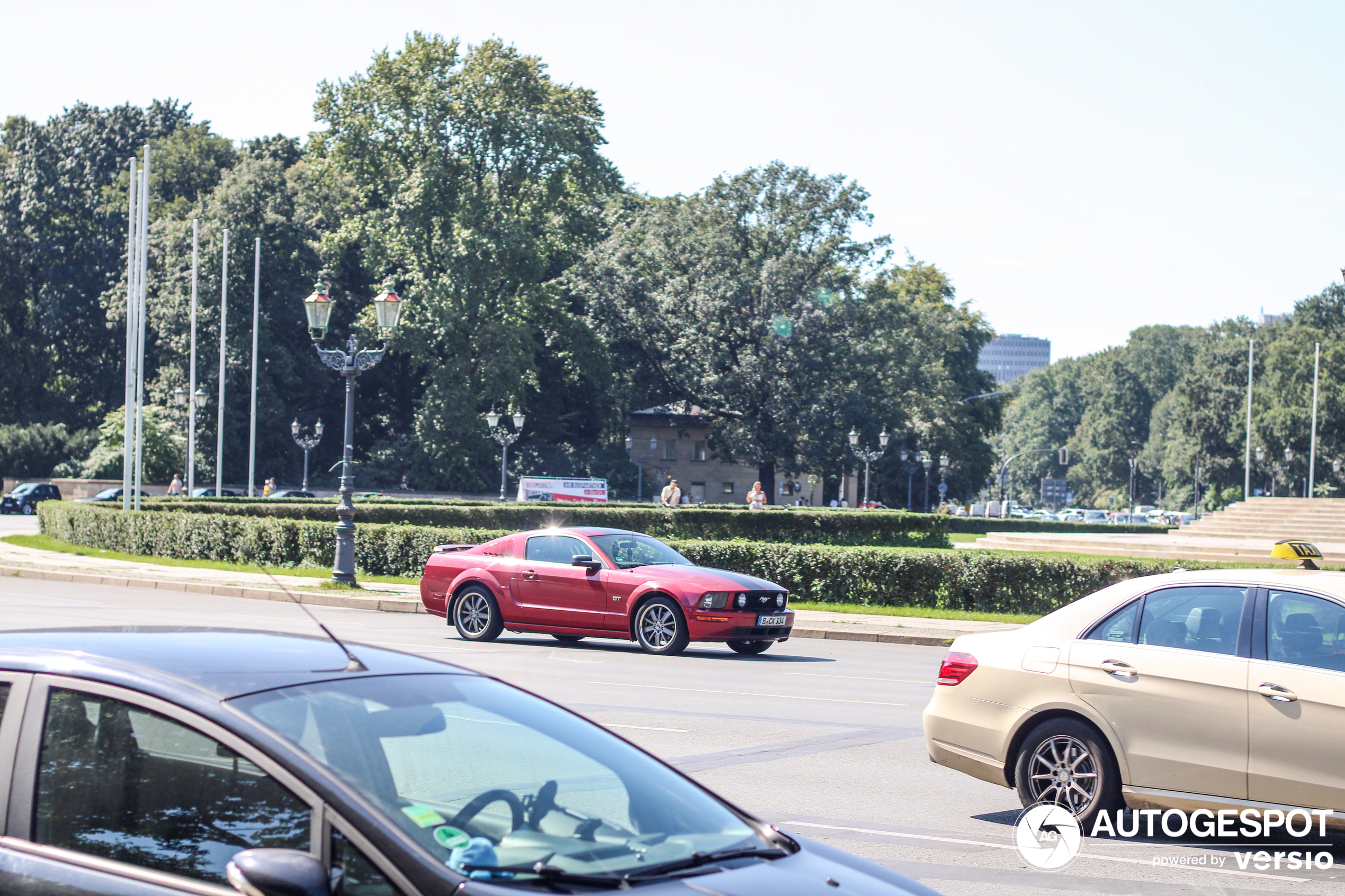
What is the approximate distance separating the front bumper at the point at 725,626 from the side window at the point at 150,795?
496 inches

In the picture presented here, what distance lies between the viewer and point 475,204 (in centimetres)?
Result: 6431

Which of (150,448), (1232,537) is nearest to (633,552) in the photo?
(1232,537)

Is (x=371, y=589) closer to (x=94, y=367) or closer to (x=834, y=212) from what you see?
(x=834, y=212)

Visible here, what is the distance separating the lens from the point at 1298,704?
22.1 feet

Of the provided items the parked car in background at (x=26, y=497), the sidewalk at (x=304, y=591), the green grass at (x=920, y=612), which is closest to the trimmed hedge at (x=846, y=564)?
the green grass at (x=920, y=612)

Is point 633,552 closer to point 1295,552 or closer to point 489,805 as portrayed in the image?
point 1295,552

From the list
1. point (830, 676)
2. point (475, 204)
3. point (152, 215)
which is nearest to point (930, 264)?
point (475, 204)

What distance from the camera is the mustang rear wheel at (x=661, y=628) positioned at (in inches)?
630

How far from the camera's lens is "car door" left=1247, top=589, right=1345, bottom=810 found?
6.61m

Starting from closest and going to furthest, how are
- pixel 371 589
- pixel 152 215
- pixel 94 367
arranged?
pixel 371 589 → pixel 152 215 → pixel 94 367

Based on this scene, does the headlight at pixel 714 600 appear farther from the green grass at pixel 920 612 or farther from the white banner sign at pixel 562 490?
the white banner sign at pixel 562 490

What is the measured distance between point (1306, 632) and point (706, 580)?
9.49 metres

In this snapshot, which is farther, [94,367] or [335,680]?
[94,367]

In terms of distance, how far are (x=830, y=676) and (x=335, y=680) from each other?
11.6m
